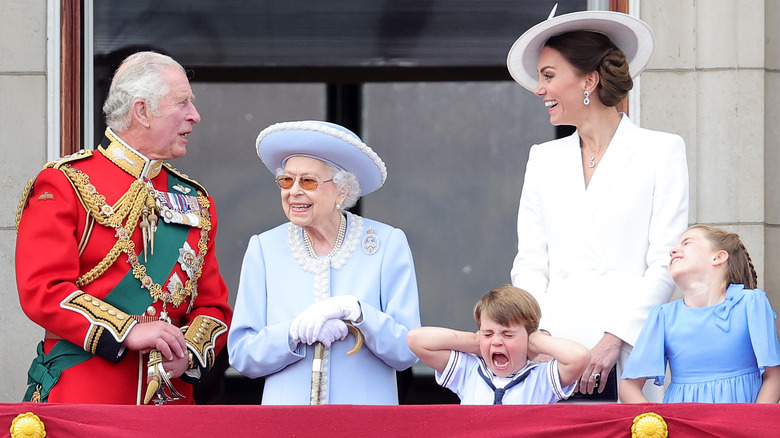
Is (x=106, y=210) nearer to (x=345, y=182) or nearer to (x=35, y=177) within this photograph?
(x=35, y=177)

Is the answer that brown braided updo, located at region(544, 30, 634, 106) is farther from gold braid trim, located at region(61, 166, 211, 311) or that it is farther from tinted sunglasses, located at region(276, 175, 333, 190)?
gold braid trim, located at region(61, 166, 211, 311)

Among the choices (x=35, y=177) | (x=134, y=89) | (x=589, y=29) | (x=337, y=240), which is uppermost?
(x=589, y=29)

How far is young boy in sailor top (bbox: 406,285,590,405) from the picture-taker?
3502 millimetres

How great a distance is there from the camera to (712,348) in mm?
3480

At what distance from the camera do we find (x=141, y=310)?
12.5 feet

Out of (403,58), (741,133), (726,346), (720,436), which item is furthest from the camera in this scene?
(403,58)

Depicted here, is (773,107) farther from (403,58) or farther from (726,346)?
(726,346)

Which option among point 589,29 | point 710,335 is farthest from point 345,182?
point 710,335

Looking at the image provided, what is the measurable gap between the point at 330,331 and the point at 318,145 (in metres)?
0.58

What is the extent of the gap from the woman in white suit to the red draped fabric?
508mm

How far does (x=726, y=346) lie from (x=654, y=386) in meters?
0.36

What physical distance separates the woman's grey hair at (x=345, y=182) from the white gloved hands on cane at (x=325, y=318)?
0.40 metres

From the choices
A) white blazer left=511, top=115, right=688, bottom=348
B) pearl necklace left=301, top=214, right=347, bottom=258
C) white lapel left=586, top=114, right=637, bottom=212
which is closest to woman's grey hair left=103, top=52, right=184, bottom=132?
pearl necklace left=301, top=214, right=347, bottom=258

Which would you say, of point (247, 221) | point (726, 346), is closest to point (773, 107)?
point (726, 346)
